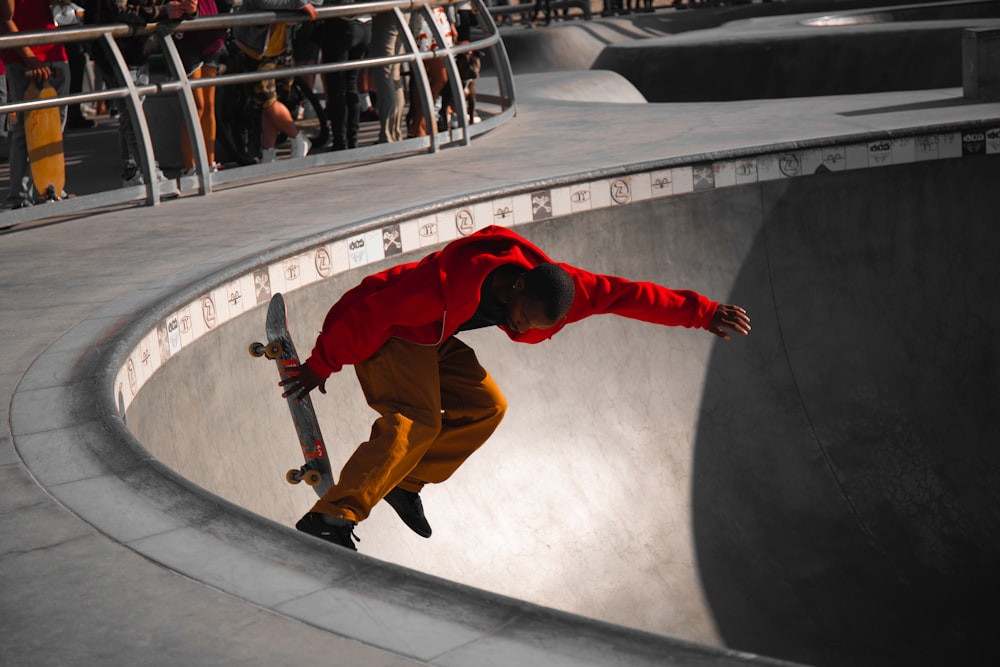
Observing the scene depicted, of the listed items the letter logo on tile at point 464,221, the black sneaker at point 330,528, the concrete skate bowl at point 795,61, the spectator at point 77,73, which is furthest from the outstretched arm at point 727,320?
the concrete skate bowl at point 795,61

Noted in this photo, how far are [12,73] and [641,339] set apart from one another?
4.35 metres

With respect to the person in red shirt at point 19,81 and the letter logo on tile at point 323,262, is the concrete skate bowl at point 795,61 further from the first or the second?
the letter logo on tile at point 323,262

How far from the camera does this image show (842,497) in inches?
273

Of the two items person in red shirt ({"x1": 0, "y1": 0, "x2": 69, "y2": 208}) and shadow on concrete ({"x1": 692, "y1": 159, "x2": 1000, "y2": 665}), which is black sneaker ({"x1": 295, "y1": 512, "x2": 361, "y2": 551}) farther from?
person in red shirt ({"x1": 0, "y1": 0, "x2": 69, "y2": 208})

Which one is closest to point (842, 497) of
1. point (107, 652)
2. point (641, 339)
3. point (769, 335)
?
point (769, 335)

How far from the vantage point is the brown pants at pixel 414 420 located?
155 inches

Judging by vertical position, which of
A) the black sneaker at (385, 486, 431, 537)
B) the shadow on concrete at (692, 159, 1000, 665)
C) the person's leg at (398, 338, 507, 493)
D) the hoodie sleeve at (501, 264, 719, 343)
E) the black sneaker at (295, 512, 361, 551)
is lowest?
the shadow on concrete at (692, 159, 1000, 665)

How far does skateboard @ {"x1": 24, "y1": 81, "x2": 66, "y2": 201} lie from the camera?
727 cm

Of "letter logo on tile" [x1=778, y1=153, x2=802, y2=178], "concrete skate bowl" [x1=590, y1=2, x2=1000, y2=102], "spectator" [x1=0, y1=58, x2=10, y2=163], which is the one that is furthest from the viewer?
"concrete skate bowl" [x1=590, y1=2, x2=1000, y2=102]

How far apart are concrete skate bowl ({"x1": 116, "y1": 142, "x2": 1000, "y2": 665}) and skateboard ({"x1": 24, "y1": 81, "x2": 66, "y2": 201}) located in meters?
2.53

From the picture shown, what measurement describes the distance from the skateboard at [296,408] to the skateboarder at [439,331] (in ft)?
0.50

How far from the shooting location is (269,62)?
877 cm

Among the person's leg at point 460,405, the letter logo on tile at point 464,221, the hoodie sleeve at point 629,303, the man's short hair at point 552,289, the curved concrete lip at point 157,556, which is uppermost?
the man's short hair at point 552,289

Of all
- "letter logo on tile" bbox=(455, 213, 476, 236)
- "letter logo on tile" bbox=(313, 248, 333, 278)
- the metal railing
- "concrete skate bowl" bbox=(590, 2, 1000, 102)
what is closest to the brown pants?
"letter logo on tile" bbox=(313, 248, 333, 278)
